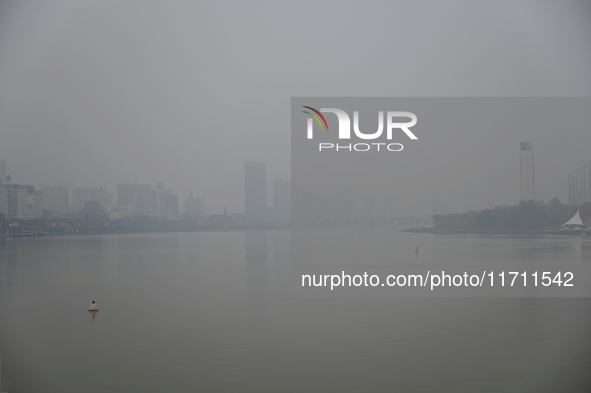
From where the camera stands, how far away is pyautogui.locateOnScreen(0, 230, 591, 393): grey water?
731 cm

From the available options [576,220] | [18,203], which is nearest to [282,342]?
[576,220]

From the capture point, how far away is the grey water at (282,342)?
7312 millimetres

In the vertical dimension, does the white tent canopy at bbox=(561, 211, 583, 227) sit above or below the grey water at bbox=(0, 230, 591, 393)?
above

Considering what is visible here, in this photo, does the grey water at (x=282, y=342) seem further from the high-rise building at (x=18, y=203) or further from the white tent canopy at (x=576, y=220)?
the high-rise building at (x=18, y=203)

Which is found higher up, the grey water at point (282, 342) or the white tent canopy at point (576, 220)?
the white tent canopy at point (576, 220)

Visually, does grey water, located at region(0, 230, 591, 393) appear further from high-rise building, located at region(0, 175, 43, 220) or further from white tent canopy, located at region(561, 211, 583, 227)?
high-rise building, located at region(0, 175, 43, 220)

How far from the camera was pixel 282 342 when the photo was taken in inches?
363

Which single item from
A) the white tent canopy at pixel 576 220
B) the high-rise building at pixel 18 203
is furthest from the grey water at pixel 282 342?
the high-rise building at pixel 18 203

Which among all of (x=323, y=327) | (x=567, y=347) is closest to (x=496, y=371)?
(x=567, y=347)

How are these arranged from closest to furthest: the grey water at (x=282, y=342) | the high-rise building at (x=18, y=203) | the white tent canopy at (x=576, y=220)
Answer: the grey water at (x=282, y=342) < the white tent canopy at (x=576, y=220) < the high-rise building at (x=18, y=203)

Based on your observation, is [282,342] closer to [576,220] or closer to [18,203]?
[576,220]

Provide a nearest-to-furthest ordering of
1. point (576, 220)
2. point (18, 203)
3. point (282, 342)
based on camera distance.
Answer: point (282, 342), point (576, 220), point (18, 203)

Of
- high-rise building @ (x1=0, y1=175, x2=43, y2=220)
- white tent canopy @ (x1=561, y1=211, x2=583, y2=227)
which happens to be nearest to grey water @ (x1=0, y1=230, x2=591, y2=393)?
white tent canopy @ (x1=561, y1=211, x2=583, y2=227)

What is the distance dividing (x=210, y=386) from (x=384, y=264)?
15.5m
